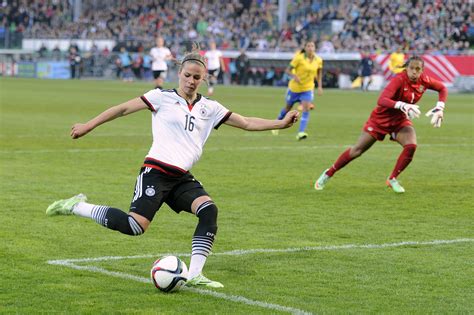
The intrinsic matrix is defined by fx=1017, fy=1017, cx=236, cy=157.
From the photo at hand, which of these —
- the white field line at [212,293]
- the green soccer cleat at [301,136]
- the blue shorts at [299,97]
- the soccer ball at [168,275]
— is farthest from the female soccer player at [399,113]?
the blue shorts at [299,97]

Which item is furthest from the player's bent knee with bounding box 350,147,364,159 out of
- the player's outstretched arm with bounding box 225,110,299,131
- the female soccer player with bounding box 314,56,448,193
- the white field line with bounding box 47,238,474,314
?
the player's outstretched arm with bounding box 225,110,299,131

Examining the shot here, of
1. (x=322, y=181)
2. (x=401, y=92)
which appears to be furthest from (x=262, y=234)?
(x=401, y=92)

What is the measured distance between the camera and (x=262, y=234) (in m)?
10.4

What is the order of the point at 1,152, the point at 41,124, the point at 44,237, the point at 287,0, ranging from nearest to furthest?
the point at 44,237 → the point at 1,152 → the point at 41,124 → the point at 287,0

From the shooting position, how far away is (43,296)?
7.36m

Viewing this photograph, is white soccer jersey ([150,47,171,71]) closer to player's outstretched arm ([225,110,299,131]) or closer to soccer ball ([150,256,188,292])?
player's outstretched arm ([225,110,299,131])

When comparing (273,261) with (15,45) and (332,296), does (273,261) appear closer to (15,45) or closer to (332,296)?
(332,296)

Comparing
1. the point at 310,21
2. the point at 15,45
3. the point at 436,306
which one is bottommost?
the point at 15,45

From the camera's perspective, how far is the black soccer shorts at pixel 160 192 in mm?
7879

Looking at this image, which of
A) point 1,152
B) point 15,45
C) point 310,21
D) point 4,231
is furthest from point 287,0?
point 4,231

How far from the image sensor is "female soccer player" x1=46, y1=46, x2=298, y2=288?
310 inches

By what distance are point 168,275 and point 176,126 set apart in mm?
1224

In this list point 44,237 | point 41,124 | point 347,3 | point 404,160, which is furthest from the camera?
point 347,3

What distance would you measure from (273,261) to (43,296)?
229 centimetres
